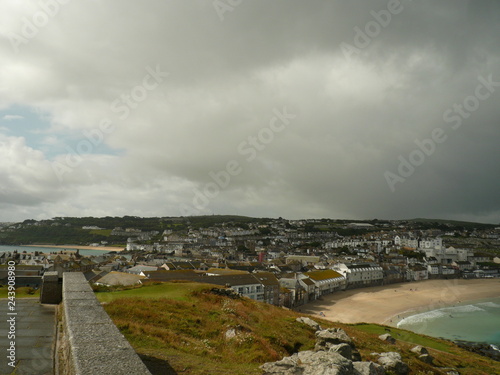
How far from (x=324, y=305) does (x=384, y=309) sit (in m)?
11.2

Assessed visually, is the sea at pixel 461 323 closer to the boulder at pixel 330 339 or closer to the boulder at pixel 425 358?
the boulder at pixel 425 358

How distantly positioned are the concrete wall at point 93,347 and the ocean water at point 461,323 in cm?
5086

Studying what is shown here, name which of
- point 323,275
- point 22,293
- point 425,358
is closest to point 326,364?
point 22,293

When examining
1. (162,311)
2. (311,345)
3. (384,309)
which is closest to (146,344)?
(162,311)

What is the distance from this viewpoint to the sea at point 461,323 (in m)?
46.3

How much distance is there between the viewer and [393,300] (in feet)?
241

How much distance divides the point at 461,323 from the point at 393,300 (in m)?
19.9

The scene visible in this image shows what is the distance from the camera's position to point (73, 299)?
324 inches

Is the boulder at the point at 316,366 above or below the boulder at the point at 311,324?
above

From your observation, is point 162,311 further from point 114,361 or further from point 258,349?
point 114,361

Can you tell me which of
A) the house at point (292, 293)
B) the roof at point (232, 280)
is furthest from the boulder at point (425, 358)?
the house at point (292, 293)

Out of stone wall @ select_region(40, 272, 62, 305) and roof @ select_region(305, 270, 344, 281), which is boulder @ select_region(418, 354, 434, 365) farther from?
roof @ select_region(305, 270, 344, 281)

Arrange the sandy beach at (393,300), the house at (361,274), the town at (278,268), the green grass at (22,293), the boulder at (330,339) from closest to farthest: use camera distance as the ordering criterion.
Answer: the green grass at (22,293)
the boulder at (330,339)
the town at (278,268)
the sandy beach at (393,300)
the house at (361,274)

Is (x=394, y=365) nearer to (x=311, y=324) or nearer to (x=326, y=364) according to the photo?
(x=326, y=364)
